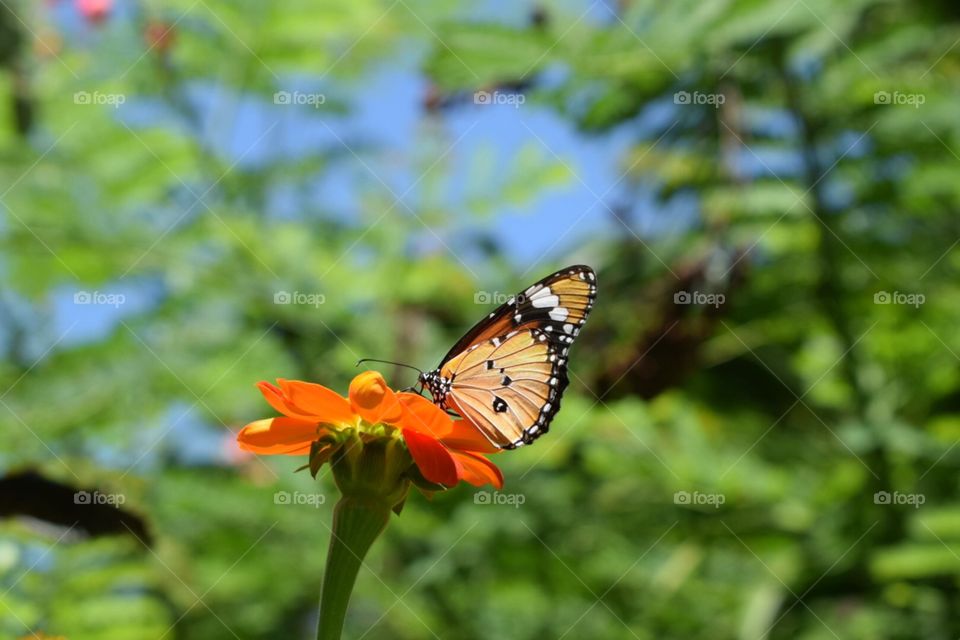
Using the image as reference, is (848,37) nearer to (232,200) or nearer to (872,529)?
(872,529)

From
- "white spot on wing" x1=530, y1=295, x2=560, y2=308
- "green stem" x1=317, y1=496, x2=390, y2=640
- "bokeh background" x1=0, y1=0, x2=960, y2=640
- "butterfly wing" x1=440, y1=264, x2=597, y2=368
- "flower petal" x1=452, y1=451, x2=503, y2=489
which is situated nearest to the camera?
"green stem" x1=317, y1=496, x2=390, y2=640

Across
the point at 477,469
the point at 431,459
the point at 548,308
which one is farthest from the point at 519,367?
the point at 431,459

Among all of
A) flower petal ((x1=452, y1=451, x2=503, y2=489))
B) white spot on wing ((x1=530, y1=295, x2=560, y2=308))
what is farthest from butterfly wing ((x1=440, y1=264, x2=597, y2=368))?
flower petal ((x1=452, y1=451, x2=503, y2=489))

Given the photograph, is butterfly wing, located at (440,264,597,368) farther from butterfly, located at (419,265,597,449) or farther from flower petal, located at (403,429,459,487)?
flower petal, located at (403,429,459,487)

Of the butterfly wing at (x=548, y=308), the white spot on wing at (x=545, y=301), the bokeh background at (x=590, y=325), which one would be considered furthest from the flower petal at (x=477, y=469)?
the bokeh background at (x=590, y=325)

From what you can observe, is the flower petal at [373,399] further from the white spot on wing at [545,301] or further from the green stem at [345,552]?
the white spot on wing at [545,301]

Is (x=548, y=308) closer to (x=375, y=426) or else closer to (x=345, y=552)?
(x=375, y=426)

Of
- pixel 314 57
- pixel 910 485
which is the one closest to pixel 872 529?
pixel 910 485

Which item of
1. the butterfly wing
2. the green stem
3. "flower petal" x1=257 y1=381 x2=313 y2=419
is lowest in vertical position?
the green stem
